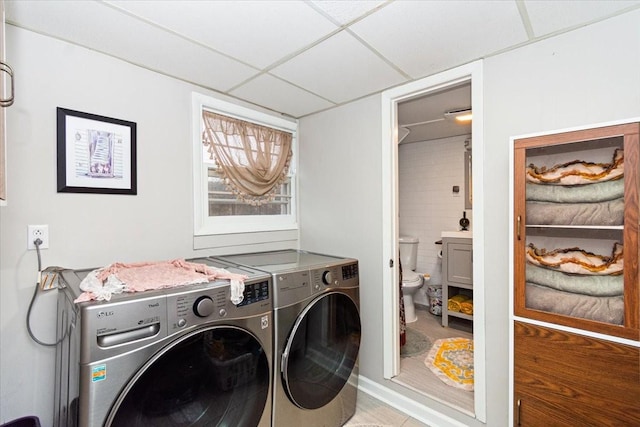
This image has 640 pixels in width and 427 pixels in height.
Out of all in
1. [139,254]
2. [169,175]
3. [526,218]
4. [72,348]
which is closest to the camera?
[72,348]

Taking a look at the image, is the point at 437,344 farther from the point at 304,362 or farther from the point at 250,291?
the point at 250,291

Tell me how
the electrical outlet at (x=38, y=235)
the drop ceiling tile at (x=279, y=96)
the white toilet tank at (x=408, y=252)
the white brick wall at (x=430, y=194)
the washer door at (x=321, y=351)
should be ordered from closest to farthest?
1. the electrical outlet at (x=38, y=235)
2. the washer door at (x=321, y=351)
3. the drop ceiling tile at (x=279, y=96)
4. the white brick wall at (x=430, y=194)
5. the white toilet tank at (x=408, y=252)

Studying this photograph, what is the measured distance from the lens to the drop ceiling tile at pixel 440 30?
1222 mm

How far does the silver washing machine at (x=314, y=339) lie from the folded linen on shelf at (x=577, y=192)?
1013 millimetres

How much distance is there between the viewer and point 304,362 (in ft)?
5.09

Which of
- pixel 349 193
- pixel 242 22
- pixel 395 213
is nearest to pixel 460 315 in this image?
pixel 395 213

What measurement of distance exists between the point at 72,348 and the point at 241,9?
146 centimetres

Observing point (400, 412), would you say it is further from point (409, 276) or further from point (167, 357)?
point (167, 357)

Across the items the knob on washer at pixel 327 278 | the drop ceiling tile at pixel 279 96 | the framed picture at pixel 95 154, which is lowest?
the knob on washer at pixel 327 278

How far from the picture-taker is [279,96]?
2143mm

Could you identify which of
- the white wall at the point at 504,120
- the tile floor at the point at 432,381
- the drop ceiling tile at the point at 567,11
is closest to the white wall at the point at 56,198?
the white wall at the point at 504,120

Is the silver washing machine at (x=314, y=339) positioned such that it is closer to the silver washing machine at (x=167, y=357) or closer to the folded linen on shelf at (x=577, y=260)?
the silver washing machine at (x=167, y=357)

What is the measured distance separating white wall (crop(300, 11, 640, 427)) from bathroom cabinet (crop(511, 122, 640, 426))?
19 cm

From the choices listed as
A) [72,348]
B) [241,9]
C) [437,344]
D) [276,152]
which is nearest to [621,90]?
[241,9]
